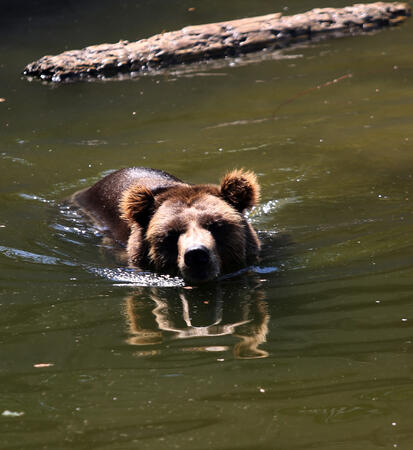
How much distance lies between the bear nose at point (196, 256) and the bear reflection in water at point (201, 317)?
23 cm

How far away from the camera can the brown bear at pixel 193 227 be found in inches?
237

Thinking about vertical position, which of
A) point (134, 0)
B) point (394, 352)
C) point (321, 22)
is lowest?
point (394, 352)

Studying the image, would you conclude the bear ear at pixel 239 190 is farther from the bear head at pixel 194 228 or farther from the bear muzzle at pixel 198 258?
the bear muzzle at pixel 198 258

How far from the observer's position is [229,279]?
20.6 feet

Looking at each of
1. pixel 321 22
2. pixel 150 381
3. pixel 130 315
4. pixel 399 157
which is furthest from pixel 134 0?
pixel 150 381

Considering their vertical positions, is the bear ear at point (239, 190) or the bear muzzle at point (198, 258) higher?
the bear ear at point (239, 190)

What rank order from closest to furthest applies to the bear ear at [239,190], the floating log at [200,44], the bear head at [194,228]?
1. the bear head at [194,228]
2. the bear ear at [239,190]
3. the floating log at [200,44]

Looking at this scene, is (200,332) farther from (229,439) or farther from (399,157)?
(399,157)

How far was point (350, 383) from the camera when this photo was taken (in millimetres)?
3893

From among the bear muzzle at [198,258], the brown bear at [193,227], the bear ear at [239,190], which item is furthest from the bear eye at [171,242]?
the bear ear at [239,190]

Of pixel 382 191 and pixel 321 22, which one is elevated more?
pixel 321 22

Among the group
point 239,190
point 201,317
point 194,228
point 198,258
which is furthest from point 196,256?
point 239,190

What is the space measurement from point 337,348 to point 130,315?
5.16ft

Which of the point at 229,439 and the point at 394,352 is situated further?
the point at 394,352
